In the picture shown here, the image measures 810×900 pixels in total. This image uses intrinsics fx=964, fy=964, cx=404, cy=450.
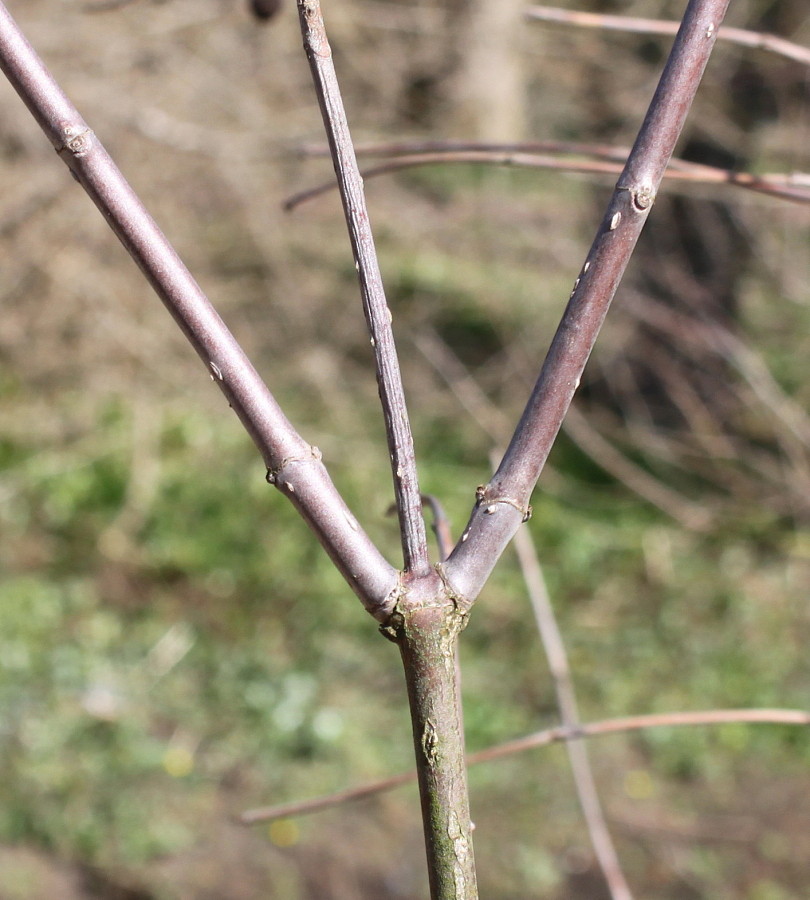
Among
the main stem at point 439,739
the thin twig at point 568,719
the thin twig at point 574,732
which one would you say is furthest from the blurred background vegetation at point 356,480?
the main stem at point 439,739

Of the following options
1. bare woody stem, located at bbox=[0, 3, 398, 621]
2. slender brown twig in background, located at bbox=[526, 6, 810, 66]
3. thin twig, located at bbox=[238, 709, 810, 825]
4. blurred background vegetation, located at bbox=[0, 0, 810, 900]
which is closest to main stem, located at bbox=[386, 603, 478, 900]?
bare woody stem, located at bbox=[0, 3, 398, 621]

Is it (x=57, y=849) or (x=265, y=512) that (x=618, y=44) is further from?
(x=57, y=849)

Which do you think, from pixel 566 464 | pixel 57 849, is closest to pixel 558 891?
pixel 57 849

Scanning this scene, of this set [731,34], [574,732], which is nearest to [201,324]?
[574,732]

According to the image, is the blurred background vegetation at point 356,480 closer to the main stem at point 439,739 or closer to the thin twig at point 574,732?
the thin twig at point 574,732

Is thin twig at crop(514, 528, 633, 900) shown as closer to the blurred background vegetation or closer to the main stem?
the main stem
